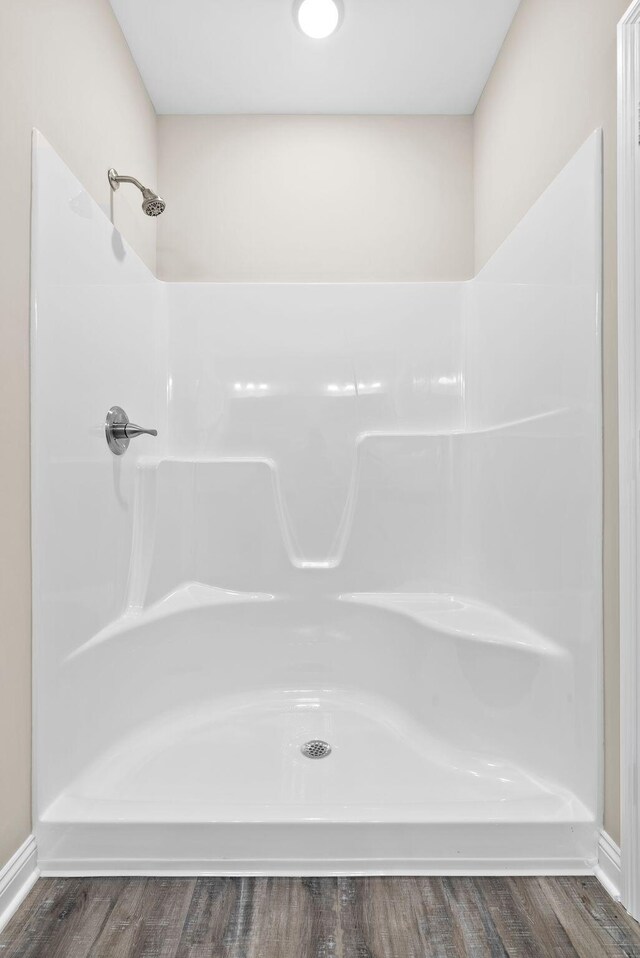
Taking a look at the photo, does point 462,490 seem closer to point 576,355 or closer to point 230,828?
point 576,355

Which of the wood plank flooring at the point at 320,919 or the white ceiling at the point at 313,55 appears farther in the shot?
the white ceiling at the point at 313,55

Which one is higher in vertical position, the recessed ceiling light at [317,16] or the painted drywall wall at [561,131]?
the recessed ceiling light at [317,16]

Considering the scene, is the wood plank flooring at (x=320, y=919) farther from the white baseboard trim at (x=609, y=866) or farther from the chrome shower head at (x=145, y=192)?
the chrome shower head at (x=145, y=192)

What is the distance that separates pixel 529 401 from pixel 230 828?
1.37m

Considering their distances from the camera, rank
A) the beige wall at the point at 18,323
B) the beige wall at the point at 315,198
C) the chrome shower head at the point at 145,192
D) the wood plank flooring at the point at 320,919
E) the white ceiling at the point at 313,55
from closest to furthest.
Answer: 1. the wood plank flooring at the point at 320,919
2. the beige wall at the point at 18,323
3. the chrome shower head at the point at 145,192
4. the white ceiling at the point at 313,55
5. the beige wall at the point at 315,198

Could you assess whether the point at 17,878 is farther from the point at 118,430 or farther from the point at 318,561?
the point at 318,561

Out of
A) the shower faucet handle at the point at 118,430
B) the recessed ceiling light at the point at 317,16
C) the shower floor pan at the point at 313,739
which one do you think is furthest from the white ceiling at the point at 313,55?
the shower floor pan at the point at 313,739

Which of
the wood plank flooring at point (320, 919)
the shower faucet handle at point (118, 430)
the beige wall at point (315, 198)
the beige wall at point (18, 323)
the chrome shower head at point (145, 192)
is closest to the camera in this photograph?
the wood plank flooring at point (320, 919)

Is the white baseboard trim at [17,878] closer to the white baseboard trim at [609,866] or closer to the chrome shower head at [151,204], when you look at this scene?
the white baseboard trim at [609,866]

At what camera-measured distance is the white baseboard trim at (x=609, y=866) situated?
1.16 metres

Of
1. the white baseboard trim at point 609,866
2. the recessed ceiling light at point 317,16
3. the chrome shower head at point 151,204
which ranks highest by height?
the recessed ceiling light at point 317,16

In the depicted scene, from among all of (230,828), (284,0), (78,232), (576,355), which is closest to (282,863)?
(230,828)

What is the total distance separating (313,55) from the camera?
209 centimetres

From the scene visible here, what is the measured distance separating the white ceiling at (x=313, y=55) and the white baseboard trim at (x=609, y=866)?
248 centimetres
